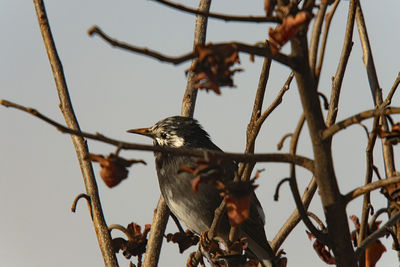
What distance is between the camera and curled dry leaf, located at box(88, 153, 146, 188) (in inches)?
70.7

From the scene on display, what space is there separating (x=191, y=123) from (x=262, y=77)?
253 centimetres

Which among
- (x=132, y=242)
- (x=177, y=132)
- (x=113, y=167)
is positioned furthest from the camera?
(x=177, y=132)

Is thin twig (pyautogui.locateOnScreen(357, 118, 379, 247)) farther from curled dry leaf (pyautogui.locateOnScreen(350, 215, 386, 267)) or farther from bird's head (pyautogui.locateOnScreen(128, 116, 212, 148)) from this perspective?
bird's head (pyautogui.locateOnScreen(128, 116, 212, 148))

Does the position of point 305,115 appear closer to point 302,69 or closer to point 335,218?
point 302,69

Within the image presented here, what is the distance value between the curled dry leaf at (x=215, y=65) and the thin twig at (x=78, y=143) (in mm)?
1562

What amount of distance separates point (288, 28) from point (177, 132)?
13.0ft

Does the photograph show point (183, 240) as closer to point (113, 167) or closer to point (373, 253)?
point (373, 253)

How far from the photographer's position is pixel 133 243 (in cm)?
324

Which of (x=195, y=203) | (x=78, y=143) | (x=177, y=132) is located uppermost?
(x=177, y=132)

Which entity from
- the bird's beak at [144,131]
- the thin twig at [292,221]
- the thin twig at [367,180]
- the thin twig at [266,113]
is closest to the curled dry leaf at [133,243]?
the thin twig at [292,221]

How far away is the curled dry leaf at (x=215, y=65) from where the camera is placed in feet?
5.06

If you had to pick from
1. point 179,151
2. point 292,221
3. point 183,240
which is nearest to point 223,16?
point 179,151

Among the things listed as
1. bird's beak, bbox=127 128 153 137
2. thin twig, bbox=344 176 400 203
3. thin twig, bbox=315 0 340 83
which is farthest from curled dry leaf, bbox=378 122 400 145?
bird's beak, bbox=127 128 153 137

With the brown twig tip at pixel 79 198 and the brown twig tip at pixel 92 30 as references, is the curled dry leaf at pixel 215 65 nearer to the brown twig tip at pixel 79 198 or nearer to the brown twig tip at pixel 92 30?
the brown twig tip at pixel 92 30
